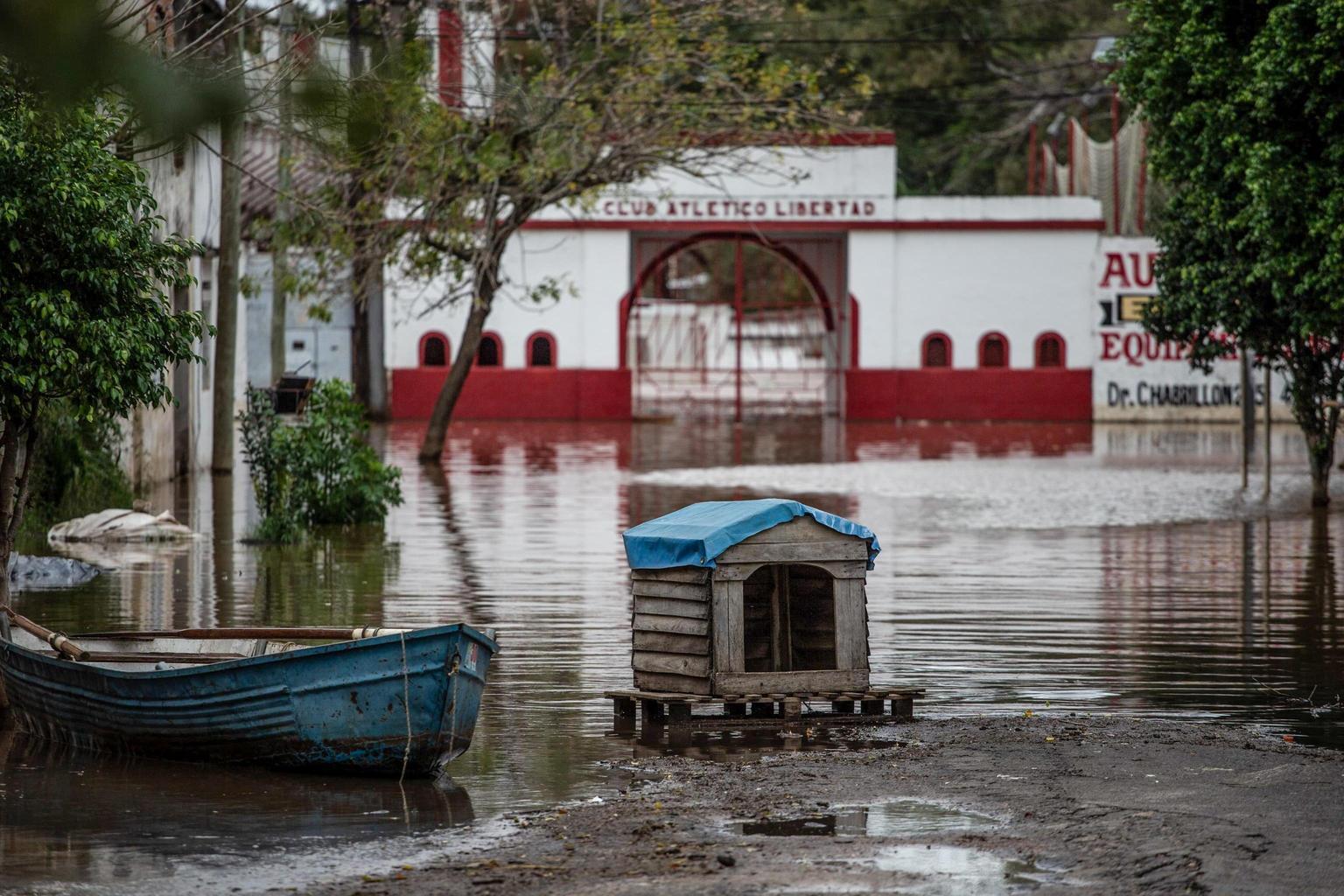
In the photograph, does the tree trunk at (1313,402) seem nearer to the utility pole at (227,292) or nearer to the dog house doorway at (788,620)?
the utility pole at (227,292)

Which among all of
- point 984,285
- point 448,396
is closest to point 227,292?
point 448,396

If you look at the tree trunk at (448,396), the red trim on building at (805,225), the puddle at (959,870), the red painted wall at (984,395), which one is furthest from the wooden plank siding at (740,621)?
the red painted wall at (984,395)

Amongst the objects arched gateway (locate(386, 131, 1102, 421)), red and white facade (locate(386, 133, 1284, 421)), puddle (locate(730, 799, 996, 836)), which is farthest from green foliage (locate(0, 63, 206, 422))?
red and white facade (locate(386, 133, 1284, 421))

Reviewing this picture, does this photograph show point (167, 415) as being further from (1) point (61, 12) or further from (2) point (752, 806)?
(1) point (61, 12)

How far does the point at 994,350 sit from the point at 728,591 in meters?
36.6

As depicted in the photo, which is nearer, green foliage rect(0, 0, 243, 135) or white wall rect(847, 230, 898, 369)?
green foliage rect(0, 0, 243, 135)

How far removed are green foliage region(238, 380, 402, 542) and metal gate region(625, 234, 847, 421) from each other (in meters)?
16.7

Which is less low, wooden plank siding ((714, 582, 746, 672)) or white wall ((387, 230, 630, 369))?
white wall ((387, 230, 630, 369))

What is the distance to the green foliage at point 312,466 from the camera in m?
18.5

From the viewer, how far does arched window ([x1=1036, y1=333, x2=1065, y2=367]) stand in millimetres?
45156

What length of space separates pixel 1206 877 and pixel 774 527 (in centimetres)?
332

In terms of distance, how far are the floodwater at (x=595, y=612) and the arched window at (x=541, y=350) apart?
14.6 meters

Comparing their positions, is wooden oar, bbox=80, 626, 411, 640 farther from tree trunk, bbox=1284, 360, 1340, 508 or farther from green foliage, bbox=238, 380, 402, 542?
tree trunk, bbox=1284, 360, 1340, 508

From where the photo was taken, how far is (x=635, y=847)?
293 inches
